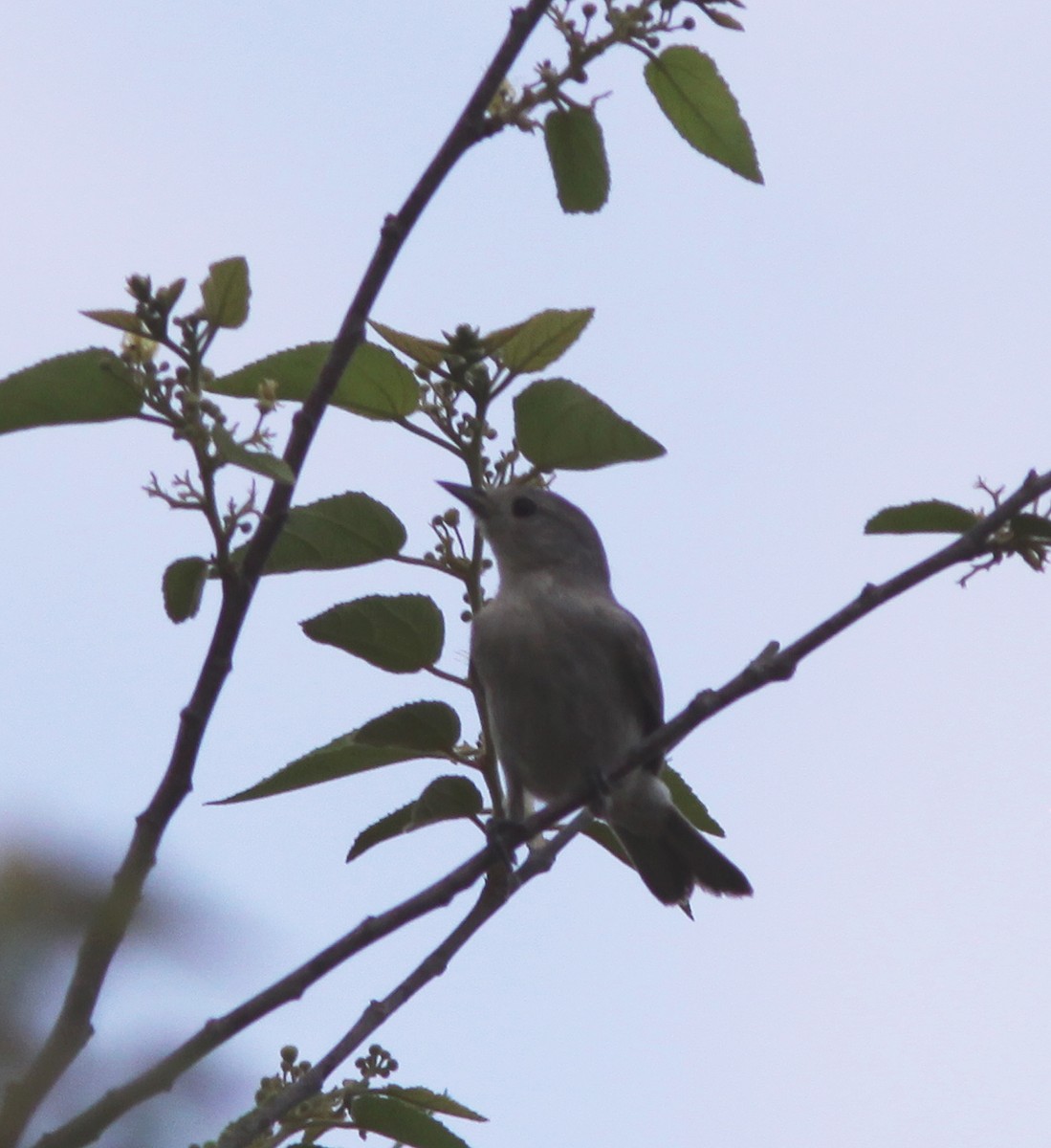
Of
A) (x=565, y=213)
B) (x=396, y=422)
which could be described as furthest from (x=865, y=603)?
(x=396, y=422)

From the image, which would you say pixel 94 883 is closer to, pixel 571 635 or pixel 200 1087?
pixel 200 1087

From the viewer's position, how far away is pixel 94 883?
120cm

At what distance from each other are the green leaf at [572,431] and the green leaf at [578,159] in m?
0.35

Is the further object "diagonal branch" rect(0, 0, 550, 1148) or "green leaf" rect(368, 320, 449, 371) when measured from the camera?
"green leaf" rect(368, 320, 449, 371)

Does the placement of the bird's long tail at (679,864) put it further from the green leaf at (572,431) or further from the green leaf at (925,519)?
the green leaf at (925,519)

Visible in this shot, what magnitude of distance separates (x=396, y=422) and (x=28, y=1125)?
207cm

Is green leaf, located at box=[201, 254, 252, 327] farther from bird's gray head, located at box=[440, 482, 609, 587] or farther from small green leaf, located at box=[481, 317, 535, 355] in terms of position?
bird's gray head, located at box=[440, 482, 609, 587]

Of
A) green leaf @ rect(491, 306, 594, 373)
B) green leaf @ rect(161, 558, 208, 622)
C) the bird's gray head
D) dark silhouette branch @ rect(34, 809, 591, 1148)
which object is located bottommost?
dark silhouette branch @ rect(34, 809, 591, 1148)

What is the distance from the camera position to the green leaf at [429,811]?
3.21 meters

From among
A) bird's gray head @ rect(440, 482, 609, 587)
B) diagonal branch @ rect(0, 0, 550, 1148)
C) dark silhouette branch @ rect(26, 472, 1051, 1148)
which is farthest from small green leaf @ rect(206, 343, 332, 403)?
bird's gray head @ rect(440, 482, 609, 587)

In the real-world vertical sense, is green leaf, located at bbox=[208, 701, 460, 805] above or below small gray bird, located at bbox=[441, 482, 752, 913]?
below

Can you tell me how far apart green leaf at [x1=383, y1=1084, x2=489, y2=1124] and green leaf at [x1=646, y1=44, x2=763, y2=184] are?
5.88 feet

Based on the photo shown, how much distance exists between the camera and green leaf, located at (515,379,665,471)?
117 inches

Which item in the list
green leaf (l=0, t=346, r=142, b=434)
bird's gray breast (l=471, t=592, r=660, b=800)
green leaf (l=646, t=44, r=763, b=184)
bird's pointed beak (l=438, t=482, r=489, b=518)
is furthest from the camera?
bird's gray breast (l=471, t=592, r=660, b=800)
